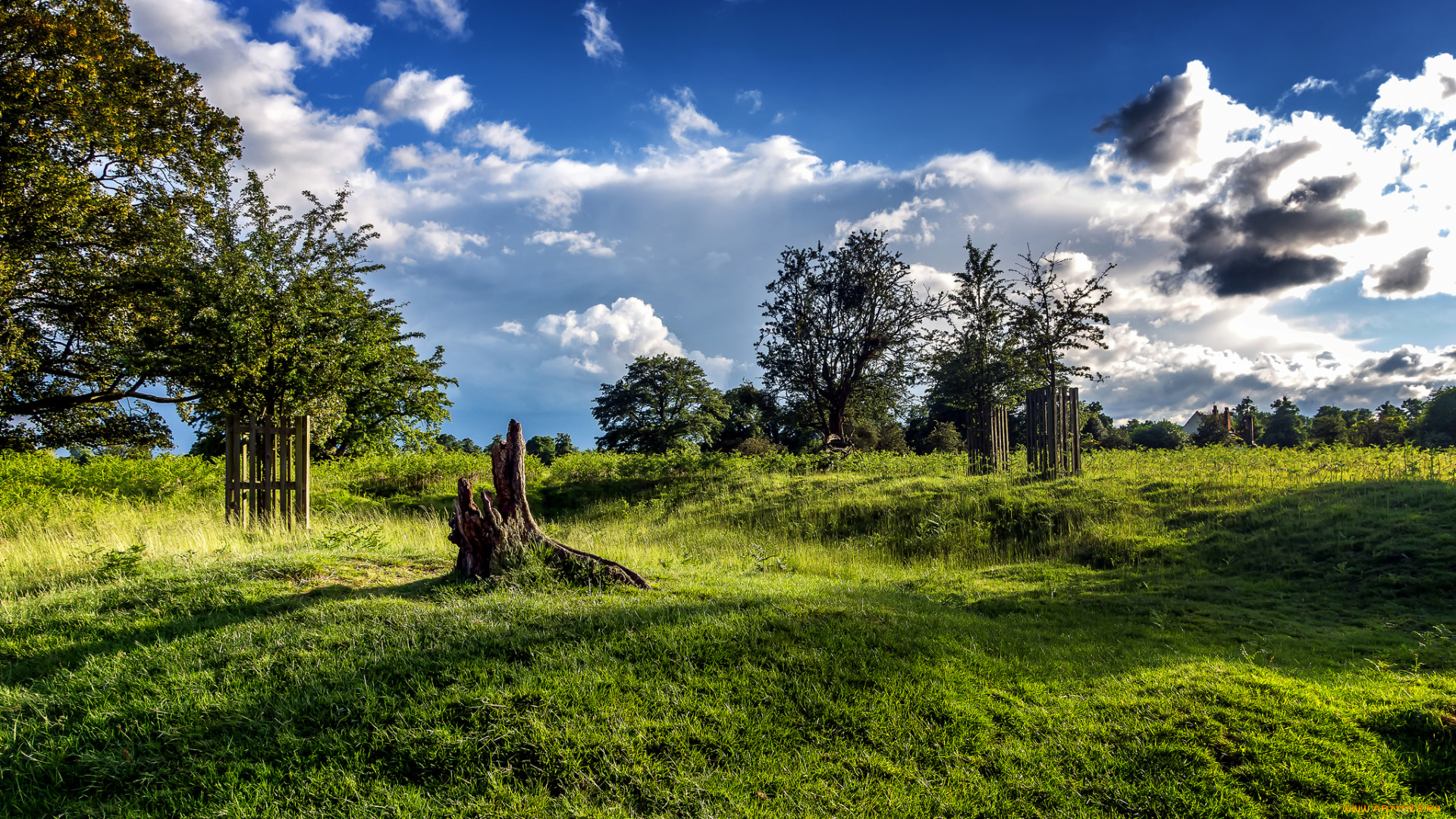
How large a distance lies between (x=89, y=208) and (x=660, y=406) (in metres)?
34.1

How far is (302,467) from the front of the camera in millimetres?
11719

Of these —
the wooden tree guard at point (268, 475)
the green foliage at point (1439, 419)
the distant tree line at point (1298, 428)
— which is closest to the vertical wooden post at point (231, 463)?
the wooden tree guard at point (268, 475)

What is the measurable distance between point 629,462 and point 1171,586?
676 inches

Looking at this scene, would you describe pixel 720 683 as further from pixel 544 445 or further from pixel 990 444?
pixel 544 445

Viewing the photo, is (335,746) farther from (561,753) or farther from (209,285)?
(209,285)

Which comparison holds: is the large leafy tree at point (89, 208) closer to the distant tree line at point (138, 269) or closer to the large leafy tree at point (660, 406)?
the distant tree line at point (138, 269)

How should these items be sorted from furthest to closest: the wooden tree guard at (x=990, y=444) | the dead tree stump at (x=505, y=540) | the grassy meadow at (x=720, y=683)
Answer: the wooden tree guard at (x=990, y=444) → the dead tree stump at (x=505, y=540) → the grassy meadow at (x=720, y=683)

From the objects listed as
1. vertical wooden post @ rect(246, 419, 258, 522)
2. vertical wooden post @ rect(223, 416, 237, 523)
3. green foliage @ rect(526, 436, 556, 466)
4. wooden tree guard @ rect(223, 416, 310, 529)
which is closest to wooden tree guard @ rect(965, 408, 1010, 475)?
wooden tree guard @ rect(223, 416, 310, 529)

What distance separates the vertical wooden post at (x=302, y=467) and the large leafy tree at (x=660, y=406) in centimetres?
3355

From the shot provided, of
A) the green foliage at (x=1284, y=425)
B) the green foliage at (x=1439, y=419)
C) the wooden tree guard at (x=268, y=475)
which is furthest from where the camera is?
the green foliage at (x=1284, y=425)

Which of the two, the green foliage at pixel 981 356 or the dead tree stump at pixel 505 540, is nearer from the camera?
the dead tree stump at pixel 505 540

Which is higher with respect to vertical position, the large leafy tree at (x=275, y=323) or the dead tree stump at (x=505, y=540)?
the large leafy tree at (x=275, y=323)

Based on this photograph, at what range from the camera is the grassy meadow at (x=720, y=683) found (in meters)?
3.46

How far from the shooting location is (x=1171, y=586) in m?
8.55
